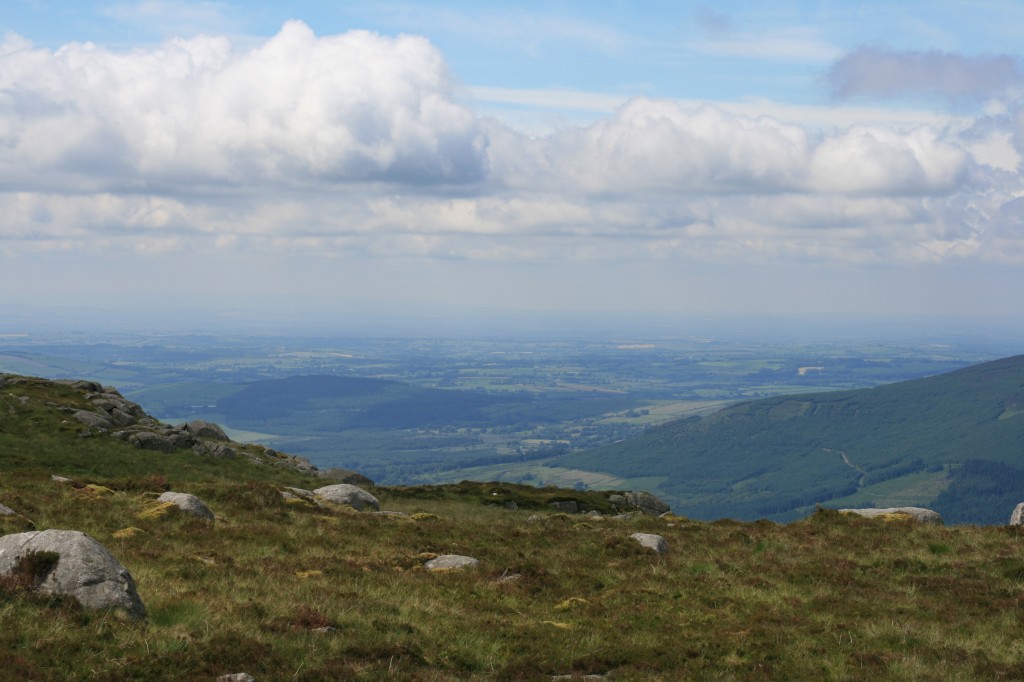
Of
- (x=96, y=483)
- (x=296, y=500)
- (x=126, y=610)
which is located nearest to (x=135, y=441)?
(x=96, y=483)

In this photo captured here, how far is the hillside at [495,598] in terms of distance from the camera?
17.0 meters

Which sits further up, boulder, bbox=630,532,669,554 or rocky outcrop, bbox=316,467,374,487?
boulder, bbox=630,532,669,554

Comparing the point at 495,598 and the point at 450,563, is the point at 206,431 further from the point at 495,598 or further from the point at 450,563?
the point at 495,598

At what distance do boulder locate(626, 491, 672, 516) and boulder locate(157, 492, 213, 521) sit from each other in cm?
4504

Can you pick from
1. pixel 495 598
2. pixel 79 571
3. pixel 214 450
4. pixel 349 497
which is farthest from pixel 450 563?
pixel 214 450

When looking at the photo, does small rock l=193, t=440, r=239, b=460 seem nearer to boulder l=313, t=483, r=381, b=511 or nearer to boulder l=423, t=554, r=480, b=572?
boulder l=313, t=483, r=381, b=511

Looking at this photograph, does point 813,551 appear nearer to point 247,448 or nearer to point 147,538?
point 147,538

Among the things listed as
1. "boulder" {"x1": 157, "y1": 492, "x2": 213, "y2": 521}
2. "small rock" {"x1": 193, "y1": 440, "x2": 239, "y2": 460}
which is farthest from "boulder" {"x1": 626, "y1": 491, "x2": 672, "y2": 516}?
"boulder" {"x1": 157, "y1": 492, "x2": 213, "y2": 521}

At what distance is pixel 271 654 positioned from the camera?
664 inches

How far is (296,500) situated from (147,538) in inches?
514

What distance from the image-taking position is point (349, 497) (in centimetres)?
4825

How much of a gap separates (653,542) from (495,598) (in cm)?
1224

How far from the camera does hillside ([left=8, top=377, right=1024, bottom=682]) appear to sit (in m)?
17.0

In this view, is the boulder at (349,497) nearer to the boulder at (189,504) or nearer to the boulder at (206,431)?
the boulder at (189,504)
